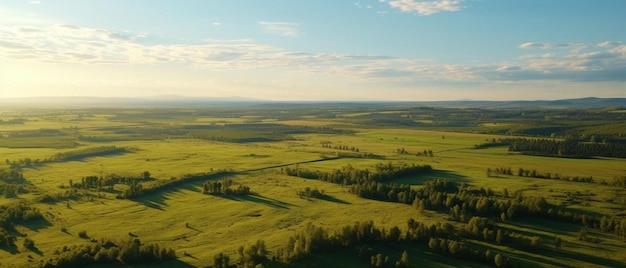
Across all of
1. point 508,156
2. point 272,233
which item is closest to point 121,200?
point 272,233

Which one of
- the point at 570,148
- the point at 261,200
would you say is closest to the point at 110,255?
the point at 261,200

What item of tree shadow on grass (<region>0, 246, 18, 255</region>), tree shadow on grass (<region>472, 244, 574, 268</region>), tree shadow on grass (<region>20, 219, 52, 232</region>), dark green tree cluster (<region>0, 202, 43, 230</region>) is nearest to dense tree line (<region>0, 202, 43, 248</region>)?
dark green tree cluster (<region>0, 202, 43, 230</region>)

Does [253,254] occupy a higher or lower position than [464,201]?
lower

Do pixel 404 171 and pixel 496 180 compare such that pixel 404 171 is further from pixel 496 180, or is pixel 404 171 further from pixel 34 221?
pixel 34 221

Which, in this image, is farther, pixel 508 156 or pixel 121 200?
pixel 508 156

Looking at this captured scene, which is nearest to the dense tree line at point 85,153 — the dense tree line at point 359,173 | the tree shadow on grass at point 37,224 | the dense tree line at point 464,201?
the dense tree line at point 359,173

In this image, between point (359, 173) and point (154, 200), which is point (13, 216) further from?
point (359, 173)

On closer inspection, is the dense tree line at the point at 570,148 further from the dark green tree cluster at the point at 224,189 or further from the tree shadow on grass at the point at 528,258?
the tree shadow on grass at the point at 528,258
